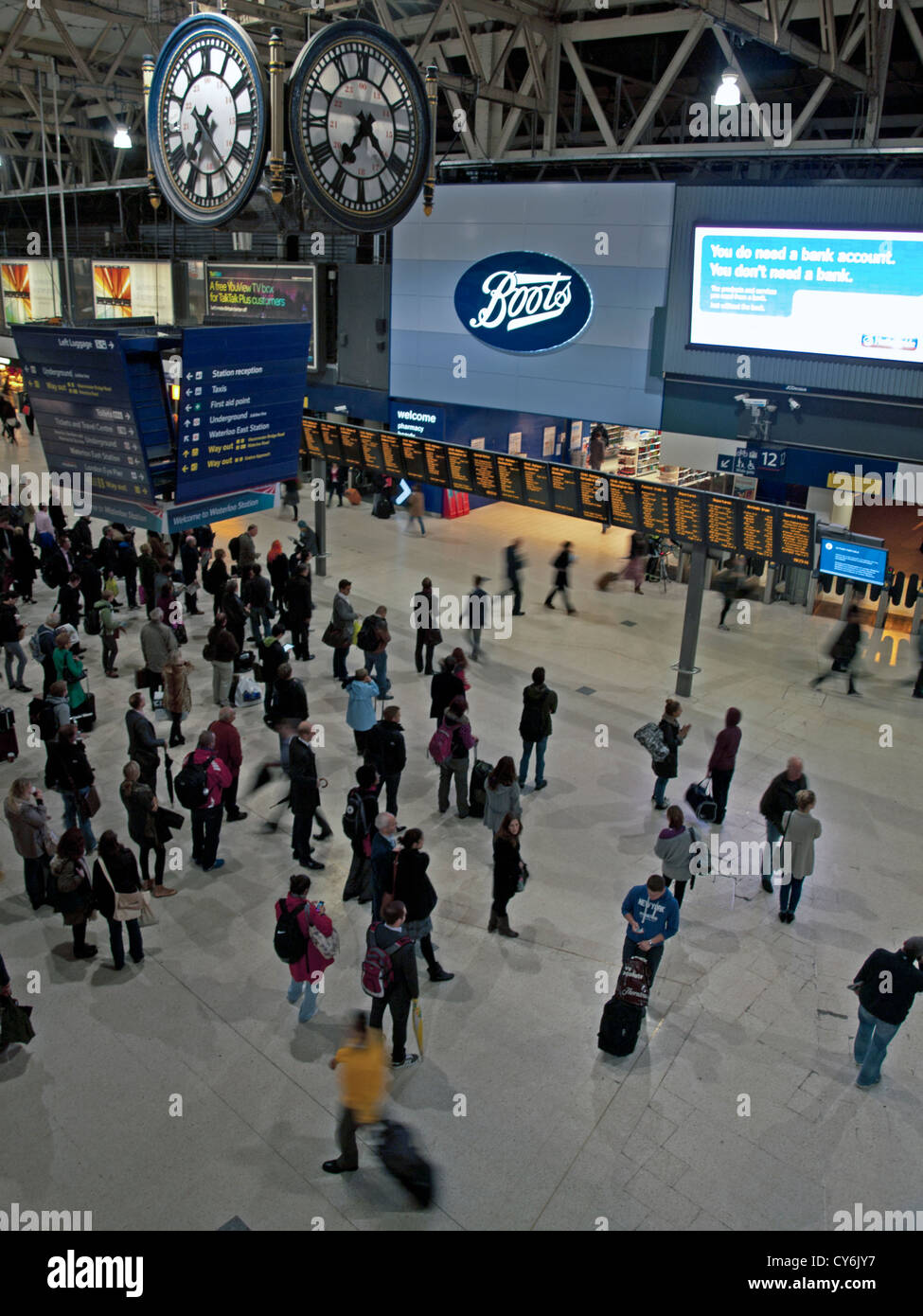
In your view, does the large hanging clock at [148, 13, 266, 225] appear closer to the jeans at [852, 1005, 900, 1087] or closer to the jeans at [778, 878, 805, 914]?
the jeans at [778, 878, 805, 914]

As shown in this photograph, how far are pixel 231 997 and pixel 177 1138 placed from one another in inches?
53.4

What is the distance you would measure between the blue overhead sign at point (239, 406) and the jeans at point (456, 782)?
353 cm

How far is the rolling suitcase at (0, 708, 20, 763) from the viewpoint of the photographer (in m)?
10.6

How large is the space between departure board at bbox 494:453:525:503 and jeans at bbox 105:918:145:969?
28.9 ft

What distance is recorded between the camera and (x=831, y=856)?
32.1ft

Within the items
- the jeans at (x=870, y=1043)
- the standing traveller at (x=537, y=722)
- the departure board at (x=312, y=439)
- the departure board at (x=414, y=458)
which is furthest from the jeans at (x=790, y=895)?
the departure board at (x=312, y=439)

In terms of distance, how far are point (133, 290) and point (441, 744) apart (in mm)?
20681

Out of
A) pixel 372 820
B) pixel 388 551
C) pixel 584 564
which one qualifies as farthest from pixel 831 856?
pixel 388 551

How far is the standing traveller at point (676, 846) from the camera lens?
8055 mm

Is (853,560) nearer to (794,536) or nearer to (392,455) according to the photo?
(794,536)

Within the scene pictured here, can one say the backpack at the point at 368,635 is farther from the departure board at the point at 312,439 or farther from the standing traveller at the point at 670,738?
the departure board at the point at 312,439

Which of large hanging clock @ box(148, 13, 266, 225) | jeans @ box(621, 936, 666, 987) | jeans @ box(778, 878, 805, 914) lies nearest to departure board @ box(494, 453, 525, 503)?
large hanging clock @ box(148, 13, 266, 225)

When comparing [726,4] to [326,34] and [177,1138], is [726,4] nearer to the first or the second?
[326,34]

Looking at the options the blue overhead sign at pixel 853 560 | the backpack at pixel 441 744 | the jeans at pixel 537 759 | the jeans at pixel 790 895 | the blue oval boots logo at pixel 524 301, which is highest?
the blue oval boots logo at pixel 524 301
